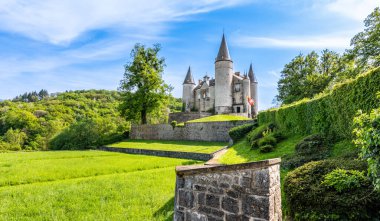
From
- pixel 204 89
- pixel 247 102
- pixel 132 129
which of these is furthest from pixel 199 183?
pixel 204 89

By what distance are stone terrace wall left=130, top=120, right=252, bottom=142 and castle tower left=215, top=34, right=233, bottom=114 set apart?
12433mm

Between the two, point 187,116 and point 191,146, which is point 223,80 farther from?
point 191,146

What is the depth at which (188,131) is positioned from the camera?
3278 centimetres

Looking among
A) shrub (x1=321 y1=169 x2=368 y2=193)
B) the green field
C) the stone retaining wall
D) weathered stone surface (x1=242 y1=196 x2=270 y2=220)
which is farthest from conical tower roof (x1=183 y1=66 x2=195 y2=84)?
weathered stone surface (x1=242 y1=196 x2=270 y2=220)

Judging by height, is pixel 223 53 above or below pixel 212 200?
above

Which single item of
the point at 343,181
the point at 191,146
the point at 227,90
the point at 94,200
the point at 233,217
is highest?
the point at 227,90

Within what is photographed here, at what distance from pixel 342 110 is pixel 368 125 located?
7.81m

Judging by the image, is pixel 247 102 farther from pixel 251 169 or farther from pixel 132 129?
pixel 251 169

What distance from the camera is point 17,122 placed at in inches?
Answer: 2338

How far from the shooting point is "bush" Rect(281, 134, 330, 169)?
8500 millimetres

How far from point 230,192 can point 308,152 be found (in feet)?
21.9

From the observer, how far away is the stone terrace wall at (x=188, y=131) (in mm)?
28391

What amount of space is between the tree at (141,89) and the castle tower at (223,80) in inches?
367

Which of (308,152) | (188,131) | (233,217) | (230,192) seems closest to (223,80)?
(188,131)
